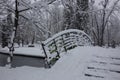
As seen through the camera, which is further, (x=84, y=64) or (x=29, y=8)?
(x=29, y=8)

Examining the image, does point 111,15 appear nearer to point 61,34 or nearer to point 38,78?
point 61,34

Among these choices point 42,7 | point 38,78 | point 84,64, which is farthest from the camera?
point 42,7

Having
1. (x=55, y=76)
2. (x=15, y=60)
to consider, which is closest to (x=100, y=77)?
(x=55, y=76)

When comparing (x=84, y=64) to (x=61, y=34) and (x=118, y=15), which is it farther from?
(x=118, y=15)

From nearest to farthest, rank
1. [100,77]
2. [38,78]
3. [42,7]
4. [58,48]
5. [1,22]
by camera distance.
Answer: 1. [100,77]
2. [38,78]
3. [58,48]
4. [42,7]
5. [1,22]

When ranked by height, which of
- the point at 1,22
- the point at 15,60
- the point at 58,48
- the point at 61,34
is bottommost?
the point at 15,60

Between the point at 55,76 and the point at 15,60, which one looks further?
the point at 15,60

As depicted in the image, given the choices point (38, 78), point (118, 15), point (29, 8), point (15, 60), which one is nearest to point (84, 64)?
point (38, 78)

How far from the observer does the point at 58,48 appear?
7293 mm

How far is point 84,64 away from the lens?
227 inches

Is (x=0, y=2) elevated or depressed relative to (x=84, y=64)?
elevated

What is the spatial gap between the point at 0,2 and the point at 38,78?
197 inches

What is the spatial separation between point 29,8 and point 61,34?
245 centimetres

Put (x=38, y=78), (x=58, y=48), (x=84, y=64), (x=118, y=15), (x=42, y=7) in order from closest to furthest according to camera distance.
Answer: (x=38, y=78) < (x=84, y=64) < (x=58, y=48) < (x=42, y=7) < (x=118, y=15)
